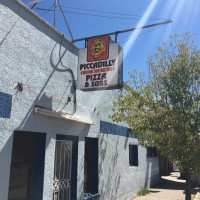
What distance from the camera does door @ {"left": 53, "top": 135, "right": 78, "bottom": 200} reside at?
21.2ft

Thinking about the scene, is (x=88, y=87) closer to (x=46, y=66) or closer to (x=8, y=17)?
(x=46, y=66)

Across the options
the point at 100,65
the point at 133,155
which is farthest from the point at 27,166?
the point at 133,155

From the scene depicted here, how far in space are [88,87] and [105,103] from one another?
272 centimetres

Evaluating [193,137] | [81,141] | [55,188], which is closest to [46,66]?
[81,141]

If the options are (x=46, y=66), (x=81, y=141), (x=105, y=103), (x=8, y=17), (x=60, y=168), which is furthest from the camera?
(x=105, y=103)

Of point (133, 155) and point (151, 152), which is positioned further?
point (151, 152)

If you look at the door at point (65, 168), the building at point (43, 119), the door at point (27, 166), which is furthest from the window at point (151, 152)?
the door at point (27, 166)

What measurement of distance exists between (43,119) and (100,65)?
239 centimetres

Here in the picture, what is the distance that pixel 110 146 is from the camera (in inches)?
369

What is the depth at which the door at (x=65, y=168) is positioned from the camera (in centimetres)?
645

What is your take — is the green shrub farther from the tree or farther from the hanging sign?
the hanging sign

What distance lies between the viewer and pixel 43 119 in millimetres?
5828

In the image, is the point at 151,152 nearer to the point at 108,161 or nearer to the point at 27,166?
the point at 108,161

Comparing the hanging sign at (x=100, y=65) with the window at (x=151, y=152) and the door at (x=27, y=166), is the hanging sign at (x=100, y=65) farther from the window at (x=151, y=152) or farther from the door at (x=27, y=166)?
the window at (x=151, y=152)
